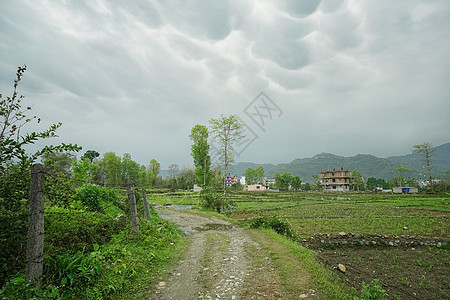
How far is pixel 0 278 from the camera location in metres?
4.25

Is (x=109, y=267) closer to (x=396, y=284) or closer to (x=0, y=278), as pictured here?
(x=0, y=278)

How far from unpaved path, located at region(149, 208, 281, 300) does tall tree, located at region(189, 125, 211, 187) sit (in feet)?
94.9

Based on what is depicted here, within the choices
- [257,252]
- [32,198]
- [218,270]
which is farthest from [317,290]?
[32,198]

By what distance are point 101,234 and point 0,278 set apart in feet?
11.0

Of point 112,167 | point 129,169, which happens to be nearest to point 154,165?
point 129,169

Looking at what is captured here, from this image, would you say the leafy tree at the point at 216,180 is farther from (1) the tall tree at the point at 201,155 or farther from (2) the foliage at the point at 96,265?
(2) the foliage at the point at 96,265

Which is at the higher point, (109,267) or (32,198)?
(32,198)

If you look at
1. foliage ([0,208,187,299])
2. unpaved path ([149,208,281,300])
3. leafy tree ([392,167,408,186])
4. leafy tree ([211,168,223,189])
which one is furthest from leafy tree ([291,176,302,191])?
foliage ([0,208,187,299])

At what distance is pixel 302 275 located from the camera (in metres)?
6.14

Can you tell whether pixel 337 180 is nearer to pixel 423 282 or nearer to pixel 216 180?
pixel 216 180

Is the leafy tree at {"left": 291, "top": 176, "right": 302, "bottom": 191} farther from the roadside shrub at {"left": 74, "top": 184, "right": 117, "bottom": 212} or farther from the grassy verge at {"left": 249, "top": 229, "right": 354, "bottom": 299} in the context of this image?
the grassy verge at {"left": 249, "top": 229, "right": 354, "bottom": 299}

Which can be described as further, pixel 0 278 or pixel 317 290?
pixel 317 290

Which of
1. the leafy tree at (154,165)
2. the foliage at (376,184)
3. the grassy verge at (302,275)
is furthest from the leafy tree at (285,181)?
the grassy verge at (302,275)

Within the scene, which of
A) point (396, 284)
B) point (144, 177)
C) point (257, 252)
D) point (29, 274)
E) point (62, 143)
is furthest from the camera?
point (144, 177)
